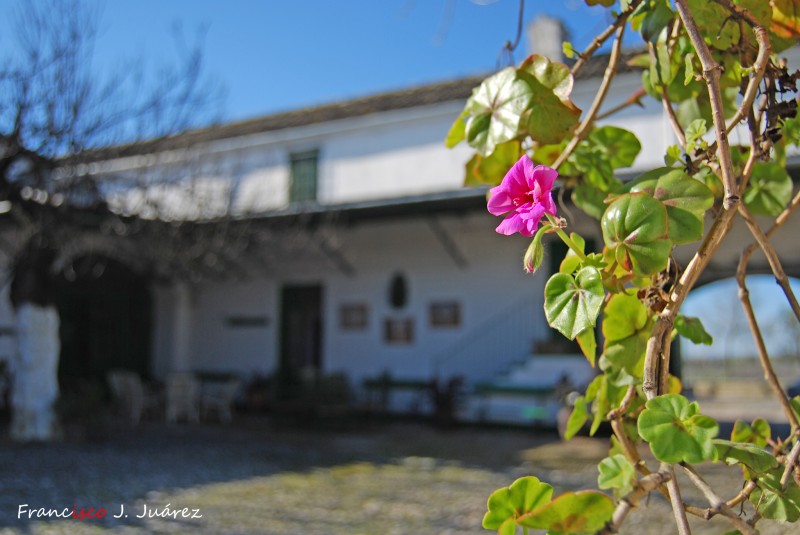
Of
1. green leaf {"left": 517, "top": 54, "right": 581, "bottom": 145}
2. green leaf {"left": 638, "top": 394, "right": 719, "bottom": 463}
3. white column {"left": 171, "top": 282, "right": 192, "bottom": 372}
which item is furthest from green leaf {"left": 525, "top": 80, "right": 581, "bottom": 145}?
white column {"left": 171, "top": 282, "right": 192, "bottom": 372}

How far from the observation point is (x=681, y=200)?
1113 mm

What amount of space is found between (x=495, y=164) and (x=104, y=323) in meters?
15.8

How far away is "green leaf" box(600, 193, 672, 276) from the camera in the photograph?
1056mm

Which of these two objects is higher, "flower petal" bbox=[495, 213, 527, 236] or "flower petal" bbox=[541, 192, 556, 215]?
"flower petal" bbox=[541, 192, 556, 215]

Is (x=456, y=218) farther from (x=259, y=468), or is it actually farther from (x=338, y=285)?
(x=259, y=468)

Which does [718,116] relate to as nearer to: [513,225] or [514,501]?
[513,225]

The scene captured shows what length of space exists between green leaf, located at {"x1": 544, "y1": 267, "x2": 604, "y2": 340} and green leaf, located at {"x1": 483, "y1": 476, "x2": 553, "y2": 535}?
0.22 m

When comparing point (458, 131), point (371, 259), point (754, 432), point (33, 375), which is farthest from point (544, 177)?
point (371, 259)

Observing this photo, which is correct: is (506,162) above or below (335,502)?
above

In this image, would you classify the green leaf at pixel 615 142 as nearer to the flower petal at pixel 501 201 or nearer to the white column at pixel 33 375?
the flower petal at pixel 501 201

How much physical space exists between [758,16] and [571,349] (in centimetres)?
1107

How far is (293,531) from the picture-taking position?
18.1ft

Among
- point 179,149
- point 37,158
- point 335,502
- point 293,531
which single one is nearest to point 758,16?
point 293,531

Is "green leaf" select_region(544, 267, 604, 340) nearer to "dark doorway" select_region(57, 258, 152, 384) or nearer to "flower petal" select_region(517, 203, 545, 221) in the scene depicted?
"flower petal" select_region(517, 203, 545, 221)
